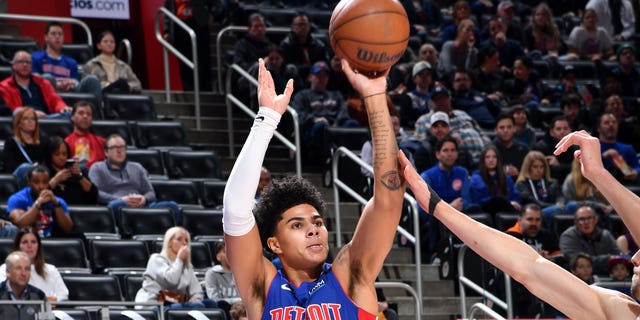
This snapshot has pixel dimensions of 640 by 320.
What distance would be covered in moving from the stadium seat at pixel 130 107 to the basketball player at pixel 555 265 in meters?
7.85

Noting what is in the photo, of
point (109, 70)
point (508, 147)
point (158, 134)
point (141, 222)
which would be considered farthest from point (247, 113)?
point (141, 222)

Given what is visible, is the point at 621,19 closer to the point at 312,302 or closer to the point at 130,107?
the point at 130,107

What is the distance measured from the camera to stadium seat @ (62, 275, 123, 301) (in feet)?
29.6

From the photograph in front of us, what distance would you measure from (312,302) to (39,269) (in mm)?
4839

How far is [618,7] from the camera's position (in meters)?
17.4

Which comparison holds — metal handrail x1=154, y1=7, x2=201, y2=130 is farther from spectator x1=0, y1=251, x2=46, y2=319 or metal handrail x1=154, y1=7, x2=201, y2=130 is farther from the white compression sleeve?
the white compression sleeve

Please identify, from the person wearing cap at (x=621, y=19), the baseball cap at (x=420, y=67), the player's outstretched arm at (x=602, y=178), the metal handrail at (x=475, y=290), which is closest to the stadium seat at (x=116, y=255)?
the metal handrail at (x=475, y=290)

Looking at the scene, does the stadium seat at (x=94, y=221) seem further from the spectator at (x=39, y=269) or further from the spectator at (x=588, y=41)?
the spectator at (x=588, y=41)

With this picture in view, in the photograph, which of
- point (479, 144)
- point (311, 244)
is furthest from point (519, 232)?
point (311, 244)

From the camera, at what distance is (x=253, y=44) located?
43.8 ft

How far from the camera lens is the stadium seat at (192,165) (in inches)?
449

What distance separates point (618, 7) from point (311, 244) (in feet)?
45.5

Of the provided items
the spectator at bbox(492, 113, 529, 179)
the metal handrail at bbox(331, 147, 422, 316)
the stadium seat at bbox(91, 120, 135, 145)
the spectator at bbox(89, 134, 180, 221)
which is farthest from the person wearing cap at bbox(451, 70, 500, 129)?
the spectator at bbox(89, 134, 180, 221)

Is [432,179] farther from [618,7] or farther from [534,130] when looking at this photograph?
[618,7]
